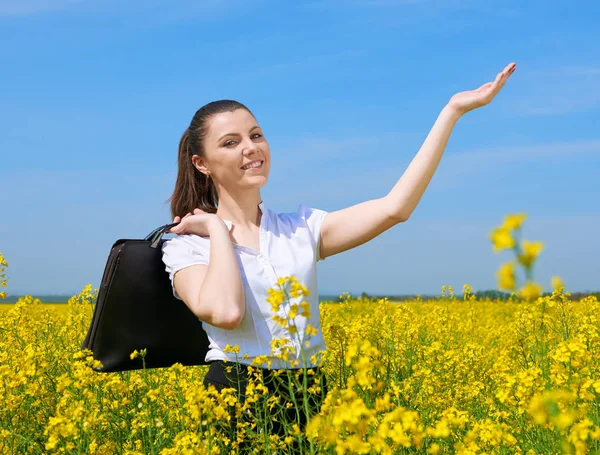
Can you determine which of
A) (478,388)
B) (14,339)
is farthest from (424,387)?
(14,339)

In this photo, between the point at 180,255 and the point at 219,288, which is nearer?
the point at 219,288

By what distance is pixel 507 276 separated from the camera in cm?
116

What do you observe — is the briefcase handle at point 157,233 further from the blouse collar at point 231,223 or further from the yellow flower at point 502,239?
the yellow flower at point 502,239

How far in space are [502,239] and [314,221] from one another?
1.99 metres

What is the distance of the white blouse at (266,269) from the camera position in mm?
2840

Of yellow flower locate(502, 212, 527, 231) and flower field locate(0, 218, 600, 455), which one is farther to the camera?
flower field locate(0, 218, 600, 455)

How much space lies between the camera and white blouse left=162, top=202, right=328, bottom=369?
2.84m

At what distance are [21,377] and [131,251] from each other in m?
0.74

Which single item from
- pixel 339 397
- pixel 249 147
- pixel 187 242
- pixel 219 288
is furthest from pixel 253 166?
pixel 339 397

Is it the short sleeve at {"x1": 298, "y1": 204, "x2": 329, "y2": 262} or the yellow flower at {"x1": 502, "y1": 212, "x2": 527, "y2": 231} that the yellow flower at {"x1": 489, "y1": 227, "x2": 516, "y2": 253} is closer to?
the yellow flower at {"x1": 502, "y1": 212, "x2": 527, "y2": 231}

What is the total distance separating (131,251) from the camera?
3.19 metres

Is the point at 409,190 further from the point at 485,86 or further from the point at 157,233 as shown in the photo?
the point at 157,233

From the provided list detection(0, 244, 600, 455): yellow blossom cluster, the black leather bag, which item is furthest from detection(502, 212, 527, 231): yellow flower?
the black leather bag

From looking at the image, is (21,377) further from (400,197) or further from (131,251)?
(400,197)
